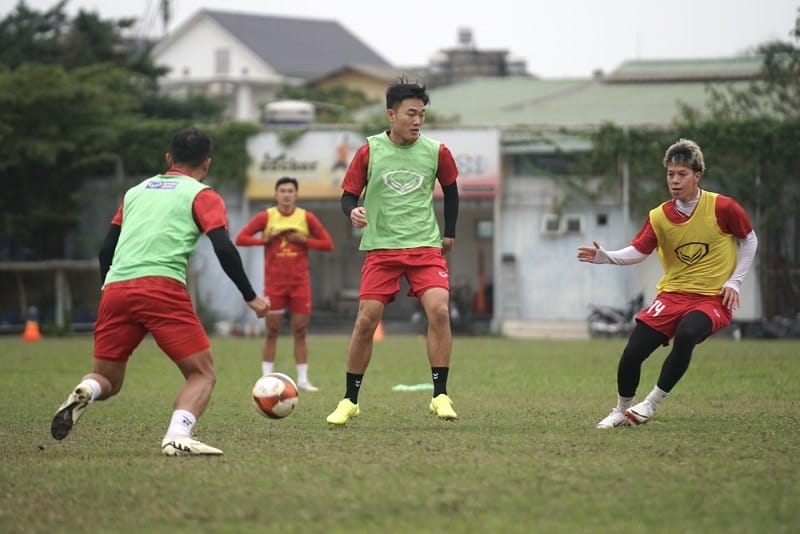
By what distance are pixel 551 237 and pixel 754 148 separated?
17.2ft

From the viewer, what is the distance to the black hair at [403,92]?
33.8ft

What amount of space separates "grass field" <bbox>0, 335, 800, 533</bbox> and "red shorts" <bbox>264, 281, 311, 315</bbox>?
4.72 ft

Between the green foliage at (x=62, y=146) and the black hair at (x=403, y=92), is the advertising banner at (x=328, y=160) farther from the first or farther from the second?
the black hair at (x=403, y=92)

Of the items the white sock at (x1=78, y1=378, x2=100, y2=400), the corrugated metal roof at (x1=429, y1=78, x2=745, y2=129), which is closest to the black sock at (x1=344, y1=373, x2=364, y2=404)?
the white sock at (x1=78, y1=378, x2=100, y2=400)

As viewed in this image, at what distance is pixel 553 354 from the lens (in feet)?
76.8

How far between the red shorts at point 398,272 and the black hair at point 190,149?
2071 millimetres

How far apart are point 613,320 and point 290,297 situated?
17.8m

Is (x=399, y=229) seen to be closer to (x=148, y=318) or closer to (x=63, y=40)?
(x=148, y=318)

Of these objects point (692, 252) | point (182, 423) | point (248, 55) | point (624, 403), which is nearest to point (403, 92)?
point (692, 252)

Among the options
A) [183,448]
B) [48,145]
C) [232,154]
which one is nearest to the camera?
[183,448]

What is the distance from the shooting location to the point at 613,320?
3259 centimetres

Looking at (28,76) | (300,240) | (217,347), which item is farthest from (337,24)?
(300,240)

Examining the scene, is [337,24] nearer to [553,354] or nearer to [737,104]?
[737,104]

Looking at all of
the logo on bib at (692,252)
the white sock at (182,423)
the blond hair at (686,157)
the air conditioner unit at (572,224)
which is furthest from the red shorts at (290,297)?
the air conditioner unit at (572,224)
